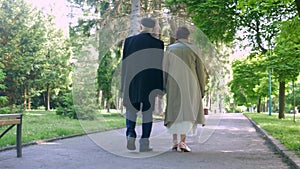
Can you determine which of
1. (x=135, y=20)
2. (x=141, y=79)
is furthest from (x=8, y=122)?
(x=135, y=20)

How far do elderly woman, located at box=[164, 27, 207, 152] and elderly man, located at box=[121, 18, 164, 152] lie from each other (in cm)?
23

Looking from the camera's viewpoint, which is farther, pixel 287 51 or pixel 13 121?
pixel 287 51

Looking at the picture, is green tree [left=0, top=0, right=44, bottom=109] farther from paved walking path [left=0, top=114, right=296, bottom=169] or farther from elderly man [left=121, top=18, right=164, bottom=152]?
elderly man [left=121, top=18, right=164, bottom=152]

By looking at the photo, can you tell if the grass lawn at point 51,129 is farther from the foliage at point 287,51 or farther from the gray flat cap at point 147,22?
the foliage at point 287,51

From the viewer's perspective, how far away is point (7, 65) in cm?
2355

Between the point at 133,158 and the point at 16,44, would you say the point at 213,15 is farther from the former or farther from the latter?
the point at 16,44

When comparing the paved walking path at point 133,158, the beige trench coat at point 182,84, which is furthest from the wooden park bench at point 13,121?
the beige trench coat at point 182,84

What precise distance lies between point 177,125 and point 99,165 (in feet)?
6.22

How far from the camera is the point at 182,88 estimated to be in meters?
6.73

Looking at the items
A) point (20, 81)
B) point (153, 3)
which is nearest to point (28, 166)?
point (153, 3)

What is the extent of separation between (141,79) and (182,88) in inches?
29.6

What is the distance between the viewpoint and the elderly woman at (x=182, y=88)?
671 centimetres

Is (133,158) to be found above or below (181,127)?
below

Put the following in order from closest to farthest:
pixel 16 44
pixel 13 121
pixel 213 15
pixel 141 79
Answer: pixel 13 121
pixel 141 79
pixel 213 15
pixel 16 44
